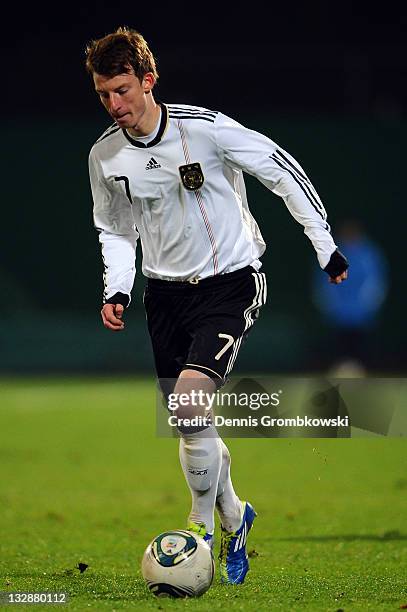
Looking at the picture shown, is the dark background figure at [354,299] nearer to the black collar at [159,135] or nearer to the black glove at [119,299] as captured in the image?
the black glove at [119,299]

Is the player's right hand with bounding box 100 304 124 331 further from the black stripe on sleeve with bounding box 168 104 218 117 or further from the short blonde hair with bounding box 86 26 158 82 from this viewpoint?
the short blonde hair with bounding box 86 26 158 82

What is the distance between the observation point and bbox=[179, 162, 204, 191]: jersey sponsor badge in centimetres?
656

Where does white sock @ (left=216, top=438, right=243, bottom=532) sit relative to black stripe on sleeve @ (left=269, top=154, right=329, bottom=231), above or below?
below

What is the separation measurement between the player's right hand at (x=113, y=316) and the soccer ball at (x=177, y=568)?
1175mm

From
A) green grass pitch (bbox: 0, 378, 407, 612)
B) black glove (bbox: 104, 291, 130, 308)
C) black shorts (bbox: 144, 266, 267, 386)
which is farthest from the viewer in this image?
black glove (bbox: 104, 291, 130, 308)

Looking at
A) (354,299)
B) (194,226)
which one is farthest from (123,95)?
(354,299)

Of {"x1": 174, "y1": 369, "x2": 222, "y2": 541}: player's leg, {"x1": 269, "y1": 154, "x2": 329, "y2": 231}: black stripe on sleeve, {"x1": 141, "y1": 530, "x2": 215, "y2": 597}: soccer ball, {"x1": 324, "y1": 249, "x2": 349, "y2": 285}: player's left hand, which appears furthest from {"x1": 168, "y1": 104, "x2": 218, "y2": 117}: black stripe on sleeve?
{"x1": 141, "y1": 530, "x2": 215, "y2": 597}: soccer ball

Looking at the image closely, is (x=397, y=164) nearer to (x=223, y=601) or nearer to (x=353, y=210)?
(x=353, y=210)

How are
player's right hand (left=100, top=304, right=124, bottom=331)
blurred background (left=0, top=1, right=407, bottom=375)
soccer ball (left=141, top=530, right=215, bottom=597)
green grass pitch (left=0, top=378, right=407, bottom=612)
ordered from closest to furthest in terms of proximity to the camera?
soccer ball (left=141, top=530, right=215, bottom=597) < green grass pitch (left=0, top=378, right=407, bottom=612) < player's right hand (left=100, top=304, right=124, bottom=331) < blurred background (left=0, top=1, right=407, bottom=375)

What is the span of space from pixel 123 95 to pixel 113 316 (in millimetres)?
1152

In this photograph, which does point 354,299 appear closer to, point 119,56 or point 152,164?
point 152,164

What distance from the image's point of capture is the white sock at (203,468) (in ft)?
21.1

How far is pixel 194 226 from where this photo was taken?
664 centimetres

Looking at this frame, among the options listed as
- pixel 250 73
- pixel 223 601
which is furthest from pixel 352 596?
pixel 250 73
